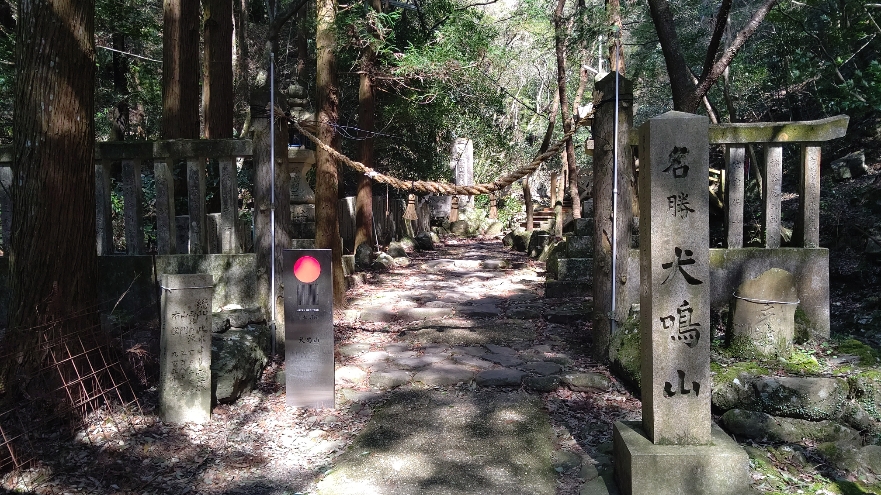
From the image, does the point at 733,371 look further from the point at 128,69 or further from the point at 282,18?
the point at 128,69

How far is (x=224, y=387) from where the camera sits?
17.1 feet

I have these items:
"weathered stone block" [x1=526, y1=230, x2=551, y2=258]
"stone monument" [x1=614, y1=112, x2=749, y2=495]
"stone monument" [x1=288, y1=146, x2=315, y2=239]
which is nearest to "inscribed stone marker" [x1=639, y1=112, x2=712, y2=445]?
"stone monument" [x1=614, y1=112, x2=749, y2=495]

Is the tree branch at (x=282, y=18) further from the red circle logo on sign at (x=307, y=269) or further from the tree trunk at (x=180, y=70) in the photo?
the red circle logo on sign at (x=307, y=269)

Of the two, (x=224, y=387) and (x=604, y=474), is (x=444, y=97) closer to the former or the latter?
(x=224, y=387)

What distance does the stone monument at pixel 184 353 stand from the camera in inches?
190

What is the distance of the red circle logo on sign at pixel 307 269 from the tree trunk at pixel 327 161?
3049 mm

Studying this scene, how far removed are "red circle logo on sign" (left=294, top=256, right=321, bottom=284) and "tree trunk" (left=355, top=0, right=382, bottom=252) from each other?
588cm

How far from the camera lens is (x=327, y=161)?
8375mm

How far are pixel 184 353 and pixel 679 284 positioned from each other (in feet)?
12.0

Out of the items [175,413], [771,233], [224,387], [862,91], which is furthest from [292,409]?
[862,91]

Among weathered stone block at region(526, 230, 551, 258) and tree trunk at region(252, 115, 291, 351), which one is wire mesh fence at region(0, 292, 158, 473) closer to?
tree trunk at region(252, 115, 291, 351)

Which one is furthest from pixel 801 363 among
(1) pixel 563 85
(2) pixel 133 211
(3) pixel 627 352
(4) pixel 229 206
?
(1) pixel 563 85

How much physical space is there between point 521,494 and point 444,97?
28.5 feet

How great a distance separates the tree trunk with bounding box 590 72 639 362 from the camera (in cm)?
591
